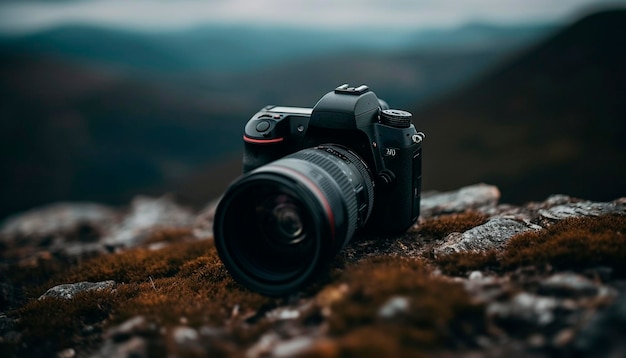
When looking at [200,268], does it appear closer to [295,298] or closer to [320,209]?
[295,298]

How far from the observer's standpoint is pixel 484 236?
6.41m

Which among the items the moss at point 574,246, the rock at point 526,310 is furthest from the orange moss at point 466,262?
the rock at point 526,310

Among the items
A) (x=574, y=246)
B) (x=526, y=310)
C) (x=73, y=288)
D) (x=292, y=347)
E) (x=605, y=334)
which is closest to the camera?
(x=605, y=334)

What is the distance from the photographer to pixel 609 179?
120ft

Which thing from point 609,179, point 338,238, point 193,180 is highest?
point 338,238

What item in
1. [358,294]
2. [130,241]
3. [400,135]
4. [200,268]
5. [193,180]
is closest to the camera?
[358,294]

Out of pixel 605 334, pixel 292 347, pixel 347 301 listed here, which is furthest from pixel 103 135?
pixel 605 334

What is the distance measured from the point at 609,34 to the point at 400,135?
70.9 m

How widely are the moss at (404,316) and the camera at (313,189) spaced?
555 millimetres

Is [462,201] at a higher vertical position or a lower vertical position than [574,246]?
lower

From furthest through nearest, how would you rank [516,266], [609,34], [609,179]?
1. [609,34]
2. [609,179]
3. [516,266]

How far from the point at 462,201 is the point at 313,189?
5.86 m

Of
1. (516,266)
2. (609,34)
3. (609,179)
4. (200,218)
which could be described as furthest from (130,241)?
(609,34)

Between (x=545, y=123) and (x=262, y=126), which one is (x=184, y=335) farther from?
(x=545, y=123)
